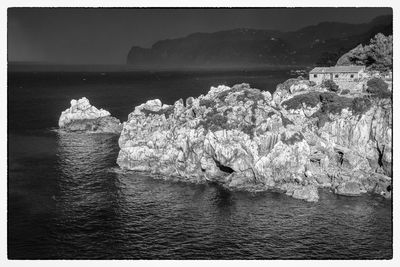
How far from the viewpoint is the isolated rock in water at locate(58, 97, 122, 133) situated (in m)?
73.3

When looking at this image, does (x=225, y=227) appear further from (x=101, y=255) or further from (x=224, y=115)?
(x=224, y=115)

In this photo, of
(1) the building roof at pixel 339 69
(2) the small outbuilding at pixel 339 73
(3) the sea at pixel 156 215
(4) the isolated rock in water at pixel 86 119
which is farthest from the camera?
(4) the isolated rock in water at pixel 86 119

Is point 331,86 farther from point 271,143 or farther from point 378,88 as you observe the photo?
point 271,143

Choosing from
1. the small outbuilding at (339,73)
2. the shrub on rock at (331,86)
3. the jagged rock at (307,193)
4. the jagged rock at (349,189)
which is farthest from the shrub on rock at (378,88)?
the jagged rock at (307,193)

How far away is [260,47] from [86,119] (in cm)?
3456

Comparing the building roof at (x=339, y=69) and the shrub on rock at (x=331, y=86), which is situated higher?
the building roof at (x=339, y=69)

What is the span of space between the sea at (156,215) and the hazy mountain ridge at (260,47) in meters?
4.42

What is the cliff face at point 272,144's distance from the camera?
50.1 m

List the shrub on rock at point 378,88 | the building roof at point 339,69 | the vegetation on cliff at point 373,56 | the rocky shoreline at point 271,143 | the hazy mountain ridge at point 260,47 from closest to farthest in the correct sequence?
1. the hazy mountain ridge at point 260,47
2. the rocky shoreline at point 271,143
3. the shrub on rock at point 378,88
4. the vegetation on cliff at point 373,56
5. the building roof at point 339,69

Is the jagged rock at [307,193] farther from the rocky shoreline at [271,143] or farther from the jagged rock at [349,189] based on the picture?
the jagged rock at [349,189]

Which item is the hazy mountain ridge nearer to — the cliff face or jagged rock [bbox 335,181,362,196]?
the cliff face

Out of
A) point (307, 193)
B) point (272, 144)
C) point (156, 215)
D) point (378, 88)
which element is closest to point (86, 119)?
point (272, 144)

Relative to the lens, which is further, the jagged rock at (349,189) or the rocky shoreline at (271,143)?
the rocky shoreline at (271,143)
